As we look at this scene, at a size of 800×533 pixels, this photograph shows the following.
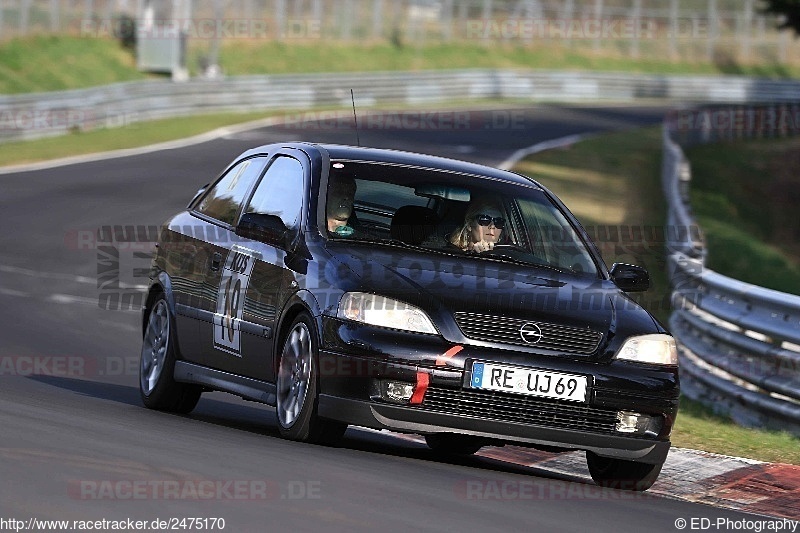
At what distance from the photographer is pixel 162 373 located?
10.1m

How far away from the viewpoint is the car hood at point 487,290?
814 centimetres

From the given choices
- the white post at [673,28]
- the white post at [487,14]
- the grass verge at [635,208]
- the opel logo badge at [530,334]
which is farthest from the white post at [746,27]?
the opel logo badge at [530,334]

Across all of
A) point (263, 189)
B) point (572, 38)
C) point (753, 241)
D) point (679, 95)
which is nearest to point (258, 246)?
point (263, 189)

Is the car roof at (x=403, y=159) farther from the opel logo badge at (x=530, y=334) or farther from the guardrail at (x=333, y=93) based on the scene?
the guardrail at (x=333, y=93)

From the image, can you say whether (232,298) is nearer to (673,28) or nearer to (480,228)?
(480,228)

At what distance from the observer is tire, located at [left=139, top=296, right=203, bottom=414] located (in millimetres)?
10078

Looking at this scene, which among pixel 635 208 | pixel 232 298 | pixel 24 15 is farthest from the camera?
pixel 24 15

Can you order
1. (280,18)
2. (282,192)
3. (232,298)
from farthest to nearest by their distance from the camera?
(280,18) < (282,192) < (232,298)

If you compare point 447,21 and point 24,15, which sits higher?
point 24,15

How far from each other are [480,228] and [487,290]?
2.82 ft

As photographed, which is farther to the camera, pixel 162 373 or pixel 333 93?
pixel 333 93

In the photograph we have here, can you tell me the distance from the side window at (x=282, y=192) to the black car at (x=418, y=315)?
0.01m

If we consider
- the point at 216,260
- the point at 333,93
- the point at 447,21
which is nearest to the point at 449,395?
the point at 216,260

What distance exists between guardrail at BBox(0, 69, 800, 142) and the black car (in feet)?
74.5
